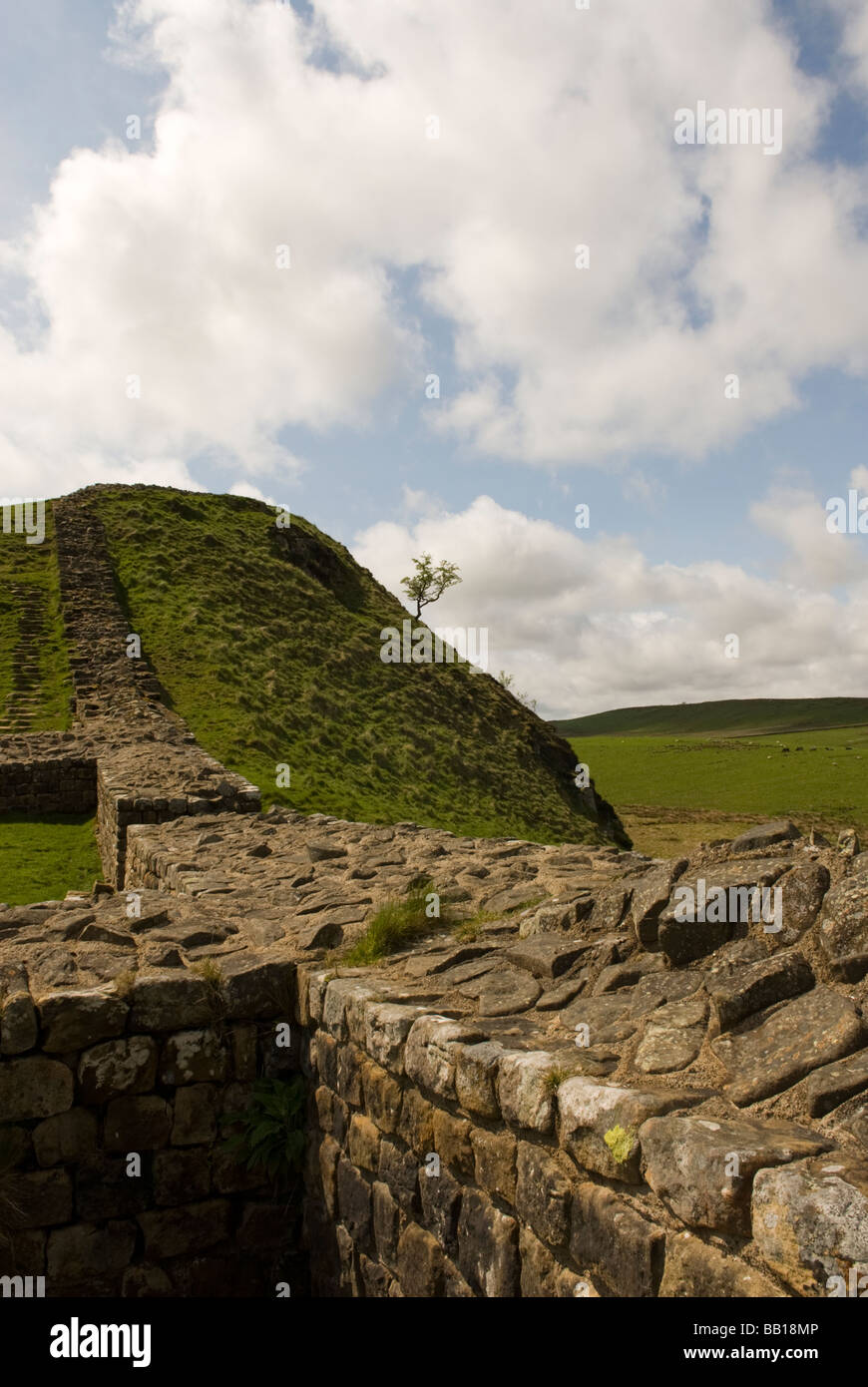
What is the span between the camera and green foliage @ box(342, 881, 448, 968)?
Answer: 246 inches

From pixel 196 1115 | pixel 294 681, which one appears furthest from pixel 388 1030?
pixel 294 681

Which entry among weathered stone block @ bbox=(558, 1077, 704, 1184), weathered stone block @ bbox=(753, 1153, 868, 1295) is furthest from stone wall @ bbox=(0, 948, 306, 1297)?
weathered stone block @ bbox=(753, 1153, 868, 1295)

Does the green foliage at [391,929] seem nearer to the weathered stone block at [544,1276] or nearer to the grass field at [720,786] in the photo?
the weathered stone block at [544,1276]

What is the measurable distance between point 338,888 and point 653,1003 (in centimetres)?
435

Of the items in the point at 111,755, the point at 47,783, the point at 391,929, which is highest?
the point at 111,755

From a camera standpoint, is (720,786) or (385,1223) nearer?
(385,1223)

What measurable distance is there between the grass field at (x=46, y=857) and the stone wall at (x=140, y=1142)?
8.80 meters

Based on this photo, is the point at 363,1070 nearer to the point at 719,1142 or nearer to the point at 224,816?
the point at 719,1142

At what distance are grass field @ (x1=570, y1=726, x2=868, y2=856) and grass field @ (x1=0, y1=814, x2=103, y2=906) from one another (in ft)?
90.6

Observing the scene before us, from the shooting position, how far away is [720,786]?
240ft

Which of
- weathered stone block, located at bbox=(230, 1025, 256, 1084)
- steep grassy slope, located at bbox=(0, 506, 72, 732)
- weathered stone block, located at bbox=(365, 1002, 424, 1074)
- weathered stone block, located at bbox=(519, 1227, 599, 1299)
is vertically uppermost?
steep grassy slope, located at bbox=(0, 506, 72, 732)

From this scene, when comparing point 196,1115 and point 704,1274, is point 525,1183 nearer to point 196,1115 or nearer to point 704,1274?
point 704,1274

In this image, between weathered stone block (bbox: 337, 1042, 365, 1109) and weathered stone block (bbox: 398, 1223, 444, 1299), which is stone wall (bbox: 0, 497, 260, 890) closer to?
weathered stone block (bbox: 337, 1042, 365, 1109)

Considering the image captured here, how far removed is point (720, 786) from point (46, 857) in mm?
64500
